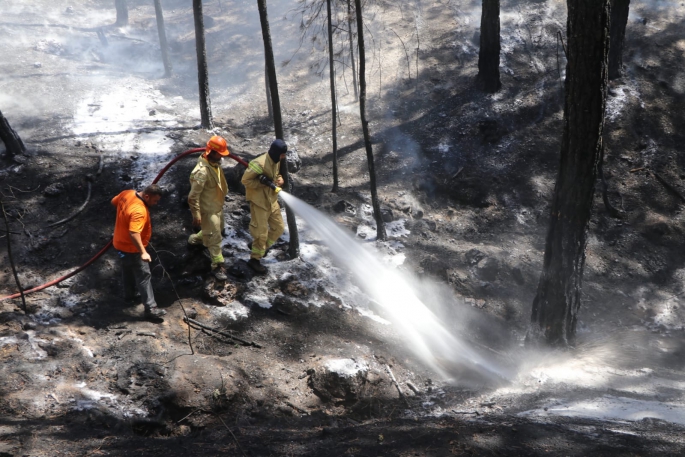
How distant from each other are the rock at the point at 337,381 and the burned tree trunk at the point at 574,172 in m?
2.67

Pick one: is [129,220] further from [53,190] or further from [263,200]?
[53,190]

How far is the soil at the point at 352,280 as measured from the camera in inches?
190

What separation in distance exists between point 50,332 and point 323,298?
3.48 m

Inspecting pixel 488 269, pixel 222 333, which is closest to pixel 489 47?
pixel 488 269

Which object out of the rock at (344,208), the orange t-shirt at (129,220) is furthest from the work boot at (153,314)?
the rock at (344,208)

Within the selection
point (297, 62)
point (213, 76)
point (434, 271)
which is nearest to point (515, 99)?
point (434, 271)

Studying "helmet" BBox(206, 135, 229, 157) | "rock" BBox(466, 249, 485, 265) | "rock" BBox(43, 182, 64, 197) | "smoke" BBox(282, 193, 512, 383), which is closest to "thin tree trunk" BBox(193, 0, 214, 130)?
"rock" BBox(43, 182, 64, 197)

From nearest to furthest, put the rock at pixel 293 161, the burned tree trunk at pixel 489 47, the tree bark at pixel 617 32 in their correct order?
the rock at pixel 293 161, the tree bark at pixel 617 32, the burned tree trunk at pixel 489 47

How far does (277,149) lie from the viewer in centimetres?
690

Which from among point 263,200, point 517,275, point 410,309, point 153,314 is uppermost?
point 517,275

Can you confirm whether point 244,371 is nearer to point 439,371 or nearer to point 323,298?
point 323,298

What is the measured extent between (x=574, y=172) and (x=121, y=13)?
23.7 m

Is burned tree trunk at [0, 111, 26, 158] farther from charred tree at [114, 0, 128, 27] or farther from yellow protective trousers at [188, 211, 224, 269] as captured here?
charred tree at [114, 0, 128, 27]

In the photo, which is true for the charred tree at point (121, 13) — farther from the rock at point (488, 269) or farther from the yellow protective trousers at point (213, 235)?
the rock at point (488, 269)
